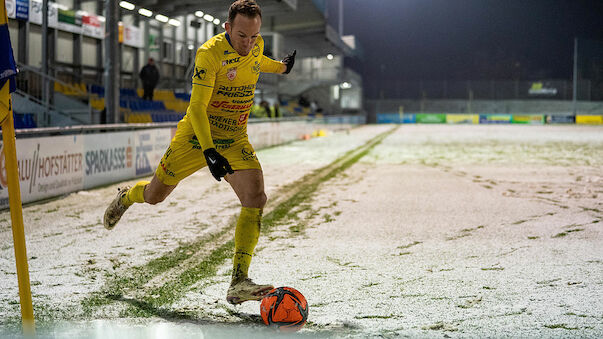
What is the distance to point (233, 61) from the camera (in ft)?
14.0

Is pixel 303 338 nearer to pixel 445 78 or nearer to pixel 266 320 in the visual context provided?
pixel 266 320

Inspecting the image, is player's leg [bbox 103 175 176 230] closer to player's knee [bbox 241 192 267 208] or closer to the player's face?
player's knee [bbox 241 192 267 208]

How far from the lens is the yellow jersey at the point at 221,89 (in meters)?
4.12

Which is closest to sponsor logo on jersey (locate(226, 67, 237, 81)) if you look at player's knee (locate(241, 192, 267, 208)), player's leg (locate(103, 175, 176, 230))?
player's knee (locate(241, 192, 267, 208))

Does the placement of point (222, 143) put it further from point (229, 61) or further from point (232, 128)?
point (229, 61)

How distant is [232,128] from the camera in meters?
4.54

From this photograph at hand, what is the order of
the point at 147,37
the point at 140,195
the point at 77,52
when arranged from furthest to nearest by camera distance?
the point at 147,37 → the point at 77,52 → the point at 140,195

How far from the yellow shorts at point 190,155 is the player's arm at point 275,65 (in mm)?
610


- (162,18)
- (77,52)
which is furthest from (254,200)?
(77,52)

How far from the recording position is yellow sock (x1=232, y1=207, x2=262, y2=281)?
425 cm

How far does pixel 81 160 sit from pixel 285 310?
8366 mm

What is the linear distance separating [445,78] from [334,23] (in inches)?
687

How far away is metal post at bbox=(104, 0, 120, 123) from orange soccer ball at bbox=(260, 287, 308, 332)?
10993 millimetres

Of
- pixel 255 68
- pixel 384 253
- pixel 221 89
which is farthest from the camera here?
pixel 384 253
